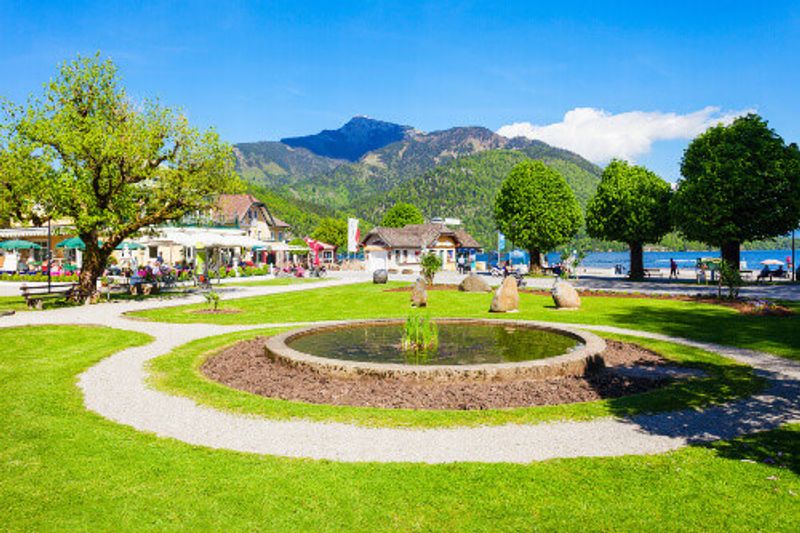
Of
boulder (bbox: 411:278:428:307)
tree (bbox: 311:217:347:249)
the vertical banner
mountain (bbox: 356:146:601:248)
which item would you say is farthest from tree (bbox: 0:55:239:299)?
mountain (bbox: 356:146:601:248)

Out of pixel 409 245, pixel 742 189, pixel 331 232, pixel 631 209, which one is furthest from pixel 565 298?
pixel 331 232

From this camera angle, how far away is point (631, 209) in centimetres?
4250

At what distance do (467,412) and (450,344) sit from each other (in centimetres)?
538

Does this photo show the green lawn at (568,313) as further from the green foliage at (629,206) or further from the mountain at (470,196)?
the mountain at (470,196)

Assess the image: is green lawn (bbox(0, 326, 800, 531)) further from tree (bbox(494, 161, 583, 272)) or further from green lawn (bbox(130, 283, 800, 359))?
tree (bbox(494, 161, 583, 272))

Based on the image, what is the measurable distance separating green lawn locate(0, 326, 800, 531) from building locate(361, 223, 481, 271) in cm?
6324

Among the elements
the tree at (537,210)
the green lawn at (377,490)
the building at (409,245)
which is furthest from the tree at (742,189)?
the building at (409,245)

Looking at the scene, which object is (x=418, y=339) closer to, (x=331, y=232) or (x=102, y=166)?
(x=102, y=166)

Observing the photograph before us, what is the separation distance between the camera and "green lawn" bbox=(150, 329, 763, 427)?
7.61 m

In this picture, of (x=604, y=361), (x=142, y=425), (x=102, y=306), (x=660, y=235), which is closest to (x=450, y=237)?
(x=660, y=235)

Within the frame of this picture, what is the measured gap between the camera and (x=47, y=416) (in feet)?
25.4

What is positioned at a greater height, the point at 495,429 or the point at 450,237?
the point at 450,237

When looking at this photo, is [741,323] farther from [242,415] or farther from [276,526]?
[276,526]

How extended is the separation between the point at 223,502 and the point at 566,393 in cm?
596
